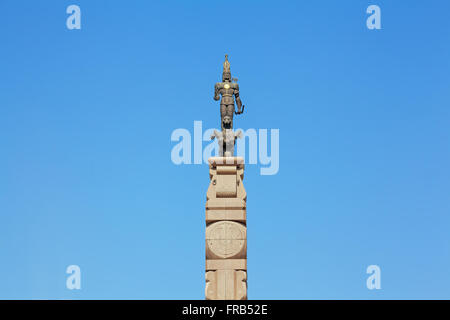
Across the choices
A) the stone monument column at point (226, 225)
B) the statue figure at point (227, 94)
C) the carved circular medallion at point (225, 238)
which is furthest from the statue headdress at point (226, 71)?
the carved circular medallion at point (225, 238)

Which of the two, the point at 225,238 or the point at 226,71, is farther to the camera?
the point at 226,71

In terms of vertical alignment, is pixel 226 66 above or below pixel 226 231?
above

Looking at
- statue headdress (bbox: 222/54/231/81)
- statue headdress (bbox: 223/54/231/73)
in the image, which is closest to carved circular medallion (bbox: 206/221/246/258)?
statue headdress (bbox: 222/54/231/81)

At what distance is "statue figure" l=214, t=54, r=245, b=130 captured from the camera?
31234 millimetres

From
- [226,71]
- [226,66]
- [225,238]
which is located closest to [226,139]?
[226,71]

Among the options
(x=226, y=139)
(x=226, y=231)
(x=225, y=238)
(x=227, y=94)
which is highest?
(x=227, y=94)

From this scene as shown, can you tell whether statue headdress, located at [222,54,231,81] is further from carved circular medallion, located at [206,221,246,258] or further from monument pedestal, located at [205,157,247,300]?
carved circular medallion, located at [206,221,246,258]

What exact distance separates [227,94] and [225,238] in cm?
558

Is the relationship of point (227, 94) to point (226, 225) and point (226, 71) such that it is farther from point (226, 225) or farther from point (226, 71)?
point (226, 225)

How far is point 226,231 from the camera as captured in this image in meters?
29.8

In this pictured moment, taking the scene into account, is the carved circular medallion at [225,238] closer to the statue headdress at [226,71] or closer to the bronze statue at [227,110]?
the bronze statue at [227,110]
